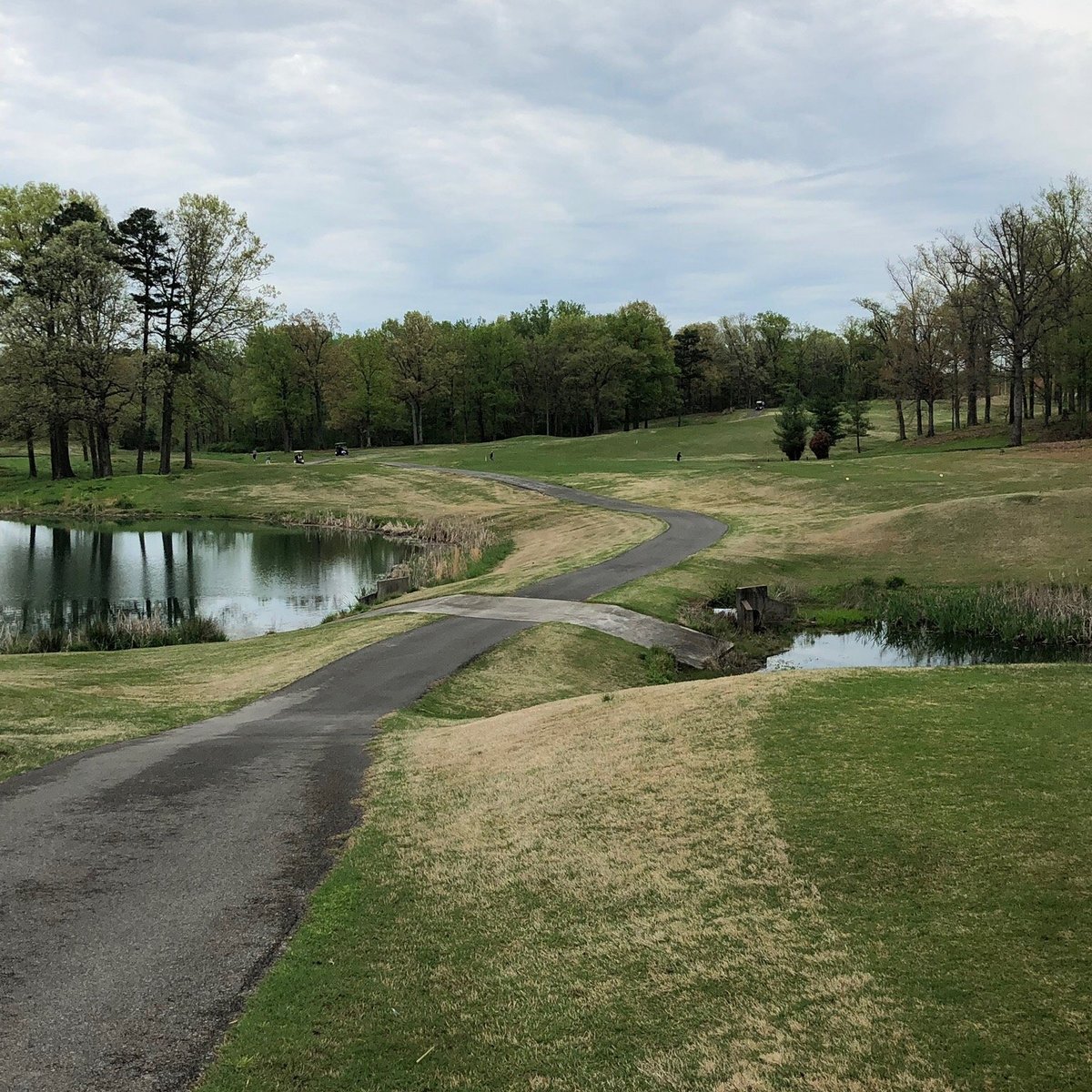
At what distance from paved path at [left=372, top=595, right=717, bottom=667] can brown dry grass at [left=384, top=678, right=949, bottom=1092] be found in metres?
10.8

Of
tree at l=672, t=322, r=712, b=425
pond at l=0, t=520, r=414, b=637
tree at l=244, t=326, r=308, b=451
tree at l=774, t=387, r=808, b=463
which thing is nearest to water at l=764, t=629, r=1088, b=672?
pond at l=0, t=520, r=414, b=637

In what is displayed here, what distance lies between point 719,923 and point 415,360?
100 m

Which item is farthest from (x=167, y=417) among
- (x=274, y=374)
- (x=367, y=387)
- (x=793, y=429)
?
(x=793, y=429)

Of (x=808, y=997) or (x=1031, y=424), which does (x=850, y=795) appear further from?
(x=1031, y=424)

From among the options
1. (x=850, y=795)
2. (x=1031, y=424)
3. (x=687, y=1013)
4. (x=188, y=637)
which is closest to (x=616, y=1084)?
(x=687, y=1013)

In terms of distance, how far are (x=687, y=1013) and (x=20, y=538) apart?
176ft

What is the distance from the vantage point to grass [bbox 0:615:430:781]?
1409cm

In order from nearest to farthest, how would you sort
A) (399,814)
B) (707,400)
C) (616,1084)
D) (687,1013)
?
(616,1084), (687,1013), (399,814), (707,400)

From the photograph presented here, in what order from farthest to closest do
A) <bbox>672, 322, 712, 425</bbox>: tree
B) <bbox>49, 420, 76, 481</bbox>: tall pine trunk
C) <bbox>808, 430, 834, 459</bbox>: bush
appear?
1. <bbox>672, 322, 712, 425</bbox>: tree
2. <bbox>49, 420, 76, 481</bbox>: tall pine trunk
3. <bbox>808, 430, 834, 459</bbox>: bush

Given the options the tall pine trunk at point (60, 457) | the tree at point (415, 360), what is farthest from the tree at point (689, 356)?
the tall pine trunk at point (60, 457)

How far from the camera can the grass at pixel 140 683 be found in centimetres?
1409

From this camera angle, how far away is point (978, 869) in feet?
23.4

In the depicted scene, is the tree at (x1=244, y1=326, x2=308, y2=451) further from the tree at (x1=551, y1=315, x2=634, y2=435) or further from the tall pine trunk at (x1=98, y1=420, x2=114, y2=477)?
the tree at (x1=551, y1=315, x2=634, y2=435)

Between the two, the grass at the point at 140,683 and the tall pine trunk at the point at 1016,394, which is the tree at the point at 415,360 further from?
the grass at the point at 140,683
